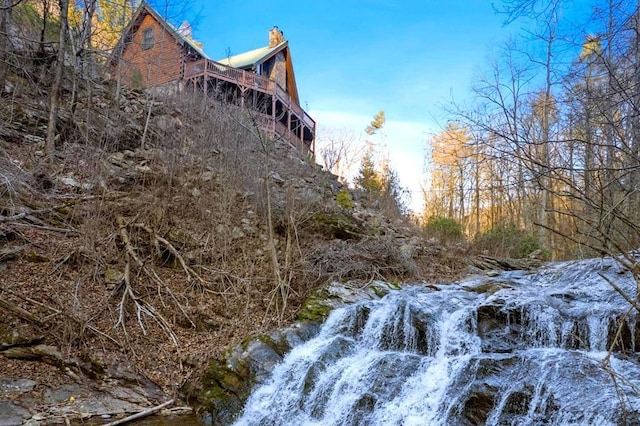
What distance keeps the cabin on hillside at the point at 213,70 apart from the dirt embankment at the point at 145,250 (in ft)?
8.05

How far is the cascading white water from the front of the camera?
4.60m

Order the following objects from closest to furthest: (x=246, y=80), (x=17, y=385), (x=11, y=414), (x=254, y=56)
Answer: (x=11, y=414) < (x=17, y=385) < (x=246, y=80) < (x=254, y=56)

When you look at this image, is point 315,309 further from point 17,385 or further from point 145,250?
point 17,385

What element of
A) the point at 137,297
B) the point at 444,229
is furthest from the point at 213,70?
the point at 137,297

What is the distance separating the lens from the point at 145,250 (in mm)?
8445

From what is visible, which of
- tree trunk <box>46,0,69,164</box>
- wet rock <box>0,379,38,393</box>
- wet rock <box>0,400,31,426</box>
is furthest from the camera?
tree trunk <box>46,0,69,164</box>

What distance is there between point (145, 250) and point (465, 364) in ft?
19.9

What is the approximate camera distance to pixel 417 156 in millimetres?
27844

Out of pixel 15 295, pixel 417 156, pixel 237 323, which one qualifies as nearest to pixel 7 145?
pixel 15 295

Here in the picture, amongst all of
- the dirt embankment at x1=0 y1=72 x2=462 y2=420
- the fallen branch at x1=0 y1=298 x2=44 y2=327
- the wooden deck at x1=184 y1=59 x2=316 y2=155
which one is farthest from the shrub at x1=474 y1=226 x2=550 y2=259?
the fallen branch at x1=0 y1=298 x2=44 y2=327

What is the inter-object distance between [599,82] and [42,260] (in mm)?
7944

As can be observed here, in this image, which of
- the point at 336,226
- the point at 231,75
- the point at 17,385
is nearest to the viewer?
the point at 17,385

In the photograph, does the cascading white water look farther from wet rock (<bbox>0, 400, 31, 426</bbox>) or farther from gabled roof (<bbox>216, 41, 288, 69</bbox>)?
gabled roof (<bbox>216, 41, 288, 69</bbox>)

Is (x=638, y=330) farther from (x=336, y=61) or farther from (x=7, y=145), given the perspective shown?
(x=336, y=61)
